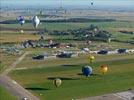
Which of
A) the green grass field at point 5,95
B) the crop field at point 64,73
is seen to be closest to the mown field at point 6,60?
the crop field at point 64,73

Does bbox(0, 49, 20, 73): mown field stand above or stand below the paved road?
below

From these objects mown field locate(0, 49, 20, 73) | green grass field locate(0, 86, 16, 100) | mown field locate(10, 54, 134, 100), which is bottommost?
mown field locate(0, 49, 20, 73)

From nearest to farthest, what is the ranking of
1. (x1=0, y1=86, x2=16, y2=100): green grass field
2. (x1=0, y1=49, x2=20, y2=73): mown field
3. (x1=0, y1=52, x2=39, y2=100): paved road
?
(x1=0, y1=86, x2=16, y2=100): green grass field → (x1=0, y1=52, x2=39, y2=100): paved road → (x1=0, y1=49, x2=20, y2=73): mown field

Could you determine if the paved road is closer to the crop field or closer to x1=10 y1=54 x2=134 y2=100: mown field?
the crop field

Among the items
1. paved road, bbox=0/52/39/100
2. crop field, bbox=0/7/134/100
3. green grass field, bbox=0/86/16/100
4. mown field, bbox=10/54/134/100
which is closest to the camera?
green grass field, bbox=0/86/16/100

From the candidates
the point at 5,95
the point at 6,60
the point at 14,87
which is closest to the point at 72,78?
the point at 14,87

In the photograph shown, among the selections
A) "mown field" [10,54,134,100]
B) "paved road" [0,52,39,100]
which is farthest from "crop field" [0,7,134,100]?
"paved road" [0,52,39,100]

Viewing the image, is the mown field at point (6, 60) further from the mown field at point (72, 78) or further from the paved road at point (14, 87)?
the paved road at point (14, 87)

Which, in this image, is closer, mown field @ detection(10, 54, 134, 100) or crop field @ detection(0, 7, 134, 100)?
mown field @ detection(10, 54, 134, 100)

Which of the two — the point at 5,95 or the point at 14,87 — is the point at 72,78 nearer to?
the point at 14,87
